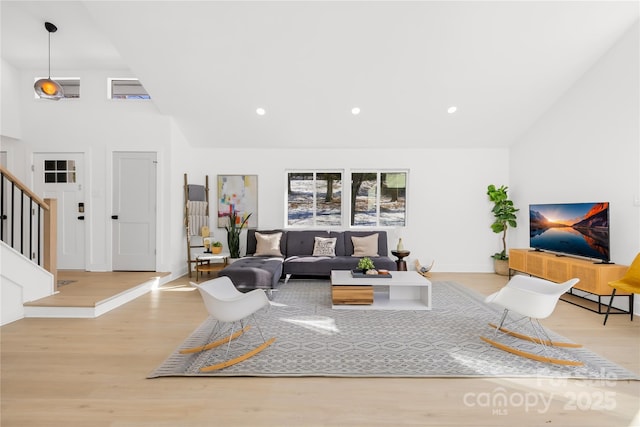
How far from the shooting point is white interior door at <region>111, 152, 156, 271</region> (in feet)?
19.7

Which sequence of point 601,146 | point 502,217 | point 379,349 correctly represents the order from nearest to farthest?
point 379,349 < point 601,146 < point 502,217

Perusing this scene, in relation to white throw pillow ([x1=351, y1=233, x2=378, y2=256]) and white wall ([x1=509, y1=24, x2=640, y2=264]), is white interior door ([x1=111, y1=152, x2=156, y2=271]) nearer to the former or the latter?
white throw pillow ([x1=351, y1=233, x2=378, y2=256])

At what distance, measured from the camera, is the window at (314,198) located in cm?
706

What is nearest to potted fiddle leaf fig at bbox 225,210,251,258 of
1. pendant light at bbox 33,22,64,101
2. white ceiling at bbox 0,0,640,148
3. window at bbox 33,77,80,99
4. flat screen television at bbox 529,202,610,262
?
white ceiling at bbox 0,0,640,148

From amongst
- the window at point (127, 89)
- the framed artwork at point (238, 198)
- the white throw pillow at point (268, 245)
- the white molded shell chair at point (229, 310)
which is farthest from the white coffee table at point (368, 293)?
the window at point (127, 89)

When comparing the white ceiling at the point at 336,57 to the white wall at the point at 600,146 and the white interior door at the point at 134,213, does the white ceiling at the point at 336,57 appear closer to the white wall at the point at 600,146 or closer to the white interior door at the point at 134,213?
the white wall at the point at 600,146

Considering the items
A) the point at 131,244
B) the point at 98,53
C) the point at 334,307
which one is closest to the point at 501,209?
the point at 334,307

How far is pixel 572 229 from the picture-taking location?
4820 mm

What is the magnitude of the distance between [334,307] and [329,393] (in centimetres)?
196

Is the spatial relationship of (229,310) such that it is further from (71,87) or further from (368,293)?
(71,87)

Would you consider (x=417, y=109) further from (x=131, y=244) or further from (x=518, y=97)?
(x=131, y=244)

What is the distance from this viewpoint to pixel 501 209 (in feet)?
21.5

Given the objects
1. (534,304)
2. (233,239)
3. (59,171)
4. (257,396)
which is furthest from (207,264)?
(534,304)

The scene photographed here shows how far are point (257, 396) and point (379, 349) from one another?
3.97 feet
